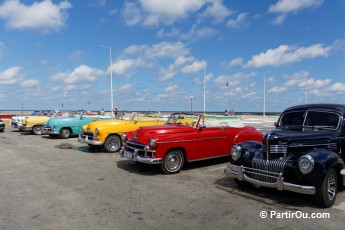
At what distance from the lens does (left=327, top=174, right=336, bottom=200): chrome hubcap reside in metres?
5.44

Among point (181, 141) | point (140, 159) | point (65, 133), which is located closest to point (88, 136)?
point (140, 159)

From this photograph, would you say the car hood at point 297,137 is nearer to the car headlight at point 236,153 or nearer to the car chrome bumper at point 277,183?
the car headlight at point 236,153

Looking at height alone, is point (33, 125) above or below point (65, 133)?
above

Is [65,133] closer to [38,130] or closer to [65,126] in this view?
[65,126]

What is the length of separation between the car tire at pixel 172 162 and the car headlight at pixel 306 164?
3.59 meters

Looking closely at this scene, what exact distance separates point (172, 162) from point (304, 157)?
3712mm

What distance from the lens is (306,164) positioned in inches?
209

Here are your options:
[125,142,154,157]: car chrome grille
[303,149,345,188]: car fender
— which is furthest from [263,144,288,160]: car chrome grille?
[125,142,154,157]: car chrome grille

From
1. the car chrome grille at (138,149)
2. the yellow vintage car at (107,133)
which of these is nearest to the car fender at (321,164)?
the car chrome grille at (138,149)

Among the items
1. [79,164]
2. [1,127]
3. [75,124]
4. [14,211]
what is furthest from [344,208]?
[1,127]

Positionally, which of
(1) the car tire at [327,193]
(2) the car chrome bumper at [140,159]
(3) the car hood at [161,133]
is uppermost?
(3) the car hood at [161,133]

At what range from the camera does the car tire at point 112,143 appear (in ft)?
39.1

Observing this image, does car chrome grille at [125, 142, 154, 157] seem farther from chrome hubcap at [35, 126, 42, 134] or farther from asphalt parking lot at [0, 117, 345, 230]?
chrome hubcap at [35, 126, 42, 134]

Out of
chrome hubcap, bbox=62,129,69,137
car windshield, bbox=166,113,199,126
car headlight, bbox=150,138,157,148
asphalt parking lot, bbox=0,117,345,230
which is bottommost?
asphalt parking lot, bbox=0,117,345,230
